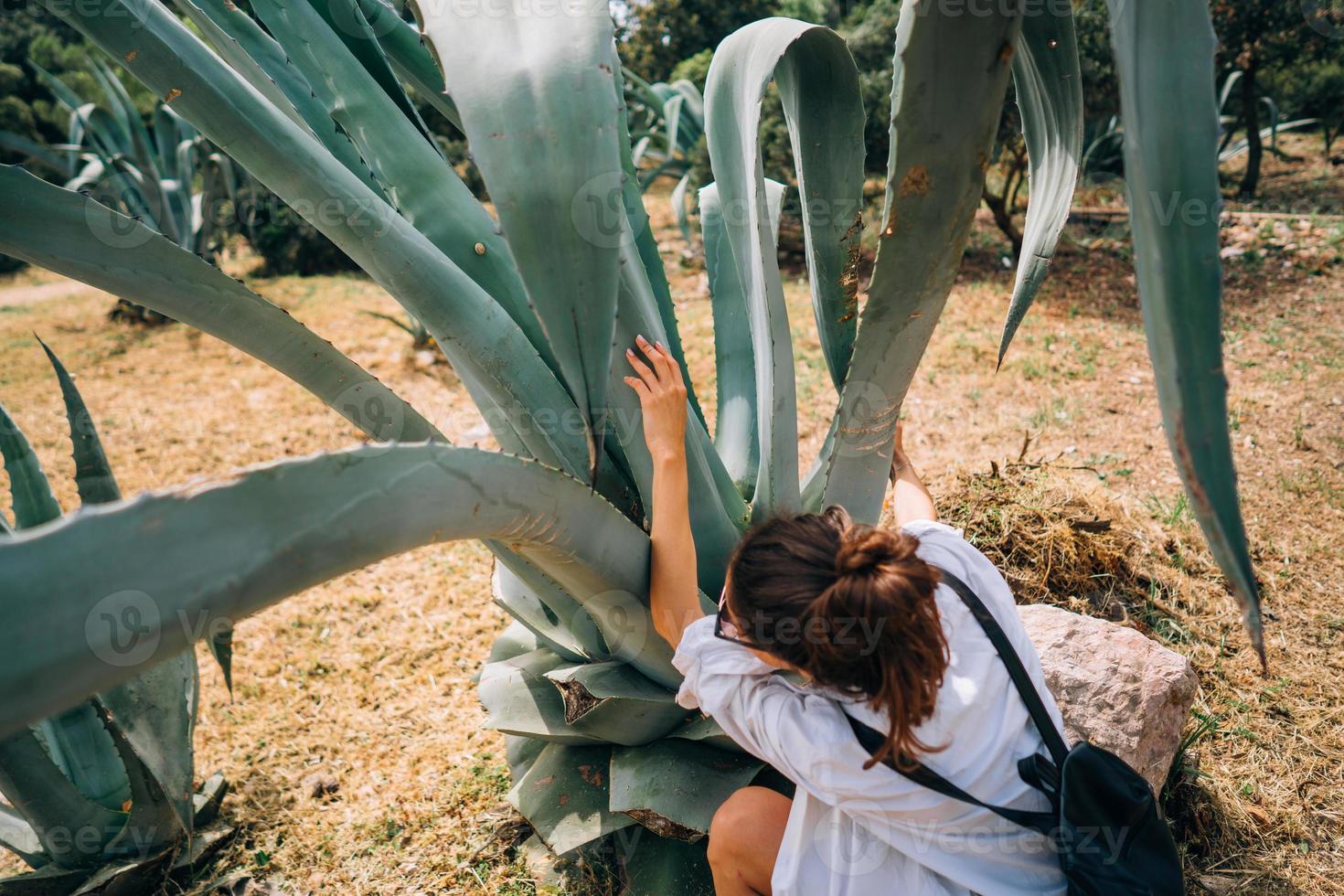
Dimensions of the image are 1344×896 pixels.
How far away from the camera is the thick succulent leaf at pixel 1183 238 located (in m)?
0.77

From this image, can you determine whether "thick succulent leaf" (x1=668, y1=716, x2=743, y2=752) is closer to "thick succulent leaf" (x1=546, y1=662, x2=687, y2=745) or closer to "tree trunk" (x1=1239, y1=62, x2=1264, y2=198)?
"thick succulent leaf" (x1=546, y1=662, x2=687, y2=745)

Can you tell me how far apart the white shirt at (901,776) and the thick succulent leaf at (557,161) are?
49cm

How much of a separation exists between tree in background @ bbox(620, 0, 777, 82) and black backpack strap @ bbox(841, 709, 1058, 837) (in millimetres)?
13323

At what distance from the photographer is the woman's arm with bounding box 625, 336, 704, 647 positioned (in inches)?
51.6

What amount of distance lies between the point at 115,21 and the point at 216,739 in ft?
6.58

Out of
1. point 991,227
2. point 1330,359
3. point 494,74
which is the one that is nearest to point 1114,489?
point 1330,359

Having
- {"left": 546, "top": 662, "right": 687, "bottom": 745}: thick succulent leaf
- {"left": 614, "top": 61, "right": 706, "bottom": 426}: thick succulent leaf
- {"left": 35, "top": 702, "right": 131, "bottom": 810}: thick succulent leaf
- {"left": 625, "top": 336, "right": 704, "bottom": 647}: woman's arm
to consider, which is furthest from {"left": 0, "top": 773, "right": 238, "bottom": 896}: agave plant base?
{"left": 614, "top": 61, "right": 706, "bottom": 426}: thick succulent leaf

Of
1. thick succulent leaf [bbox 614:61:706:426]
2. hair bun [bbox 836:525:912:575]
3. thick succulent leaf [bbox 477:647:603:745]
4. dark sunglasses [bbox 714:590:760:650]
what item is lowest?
thick succulent leaf [bbox 477:647:603:745]

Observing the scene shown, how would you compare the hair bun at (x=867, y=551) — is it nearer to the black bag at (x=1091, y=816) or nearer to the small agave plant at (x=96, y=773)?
the black bag at (x=1091, y=816)

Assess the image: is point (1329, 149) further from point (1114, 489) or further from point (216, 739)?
point (216, 739)

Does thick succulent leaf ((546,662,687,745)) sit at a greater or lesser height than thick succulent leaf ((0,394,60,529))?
lesser

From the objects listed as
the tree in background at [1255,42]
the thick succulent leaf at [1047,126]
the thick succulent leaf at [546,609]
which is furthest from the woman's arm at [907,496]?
the tree in background at [1255,42]

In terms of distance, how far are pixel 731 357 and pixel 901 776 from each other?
0.97 meters

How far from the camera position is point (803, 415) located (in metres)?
3.58
